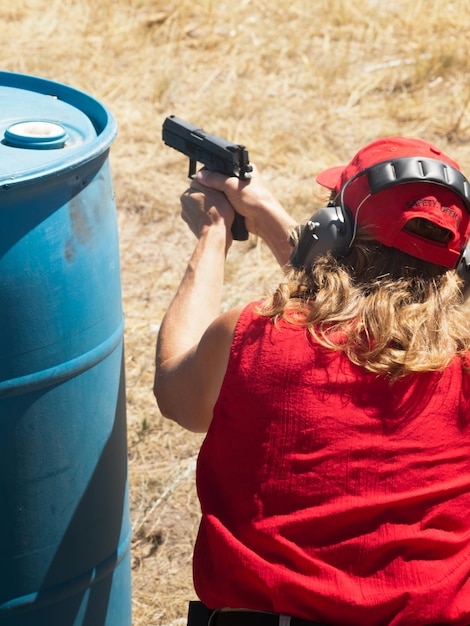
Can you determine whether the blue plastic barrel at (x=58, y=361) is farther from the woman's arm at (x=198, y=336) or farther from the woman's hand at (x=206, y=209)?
the woman's hand at (x=206, y=209)

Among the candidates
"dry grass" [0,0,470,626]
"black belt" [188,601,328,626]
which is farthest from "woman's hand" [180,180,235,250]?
"dry grass" [0,0,470,626]

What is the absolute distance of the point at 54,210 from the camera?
1.82m

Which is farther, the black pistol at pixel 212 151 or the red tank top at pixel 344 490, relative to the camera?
the black pistol at pixel 212 151

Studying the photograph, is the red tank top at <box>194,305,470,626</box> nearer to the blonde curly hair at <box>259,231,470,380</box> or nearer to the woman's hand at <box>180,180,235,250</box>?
the blonde curly hair at <box>259,231,470,380</box>

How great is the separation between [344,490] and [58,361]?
65cm

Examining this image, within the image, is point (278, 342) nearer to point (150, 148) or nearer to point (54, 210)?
point (54, 210)

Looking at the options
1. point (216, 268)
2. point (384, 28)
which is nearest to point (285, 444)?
point (216, 268)

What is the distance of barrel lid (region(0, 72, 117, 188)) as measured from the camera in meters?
1.79

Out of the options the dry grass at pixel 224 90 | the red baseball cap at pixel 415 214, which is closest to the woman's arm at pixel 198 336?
the red baseball cap at pixel 415 214

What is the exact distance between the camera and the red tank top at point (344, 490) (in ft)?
5.33

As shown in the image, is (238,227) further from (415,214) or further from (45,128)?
(415,214)

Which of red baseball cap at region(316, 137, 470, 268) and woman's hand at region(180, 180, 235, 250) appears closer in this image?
red baseball cap at region(316, 137, 470, 268)

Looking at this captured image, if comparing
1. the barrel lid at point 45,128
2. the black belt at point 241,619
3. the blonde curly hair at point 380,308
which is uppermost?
the barrel lid at point 45,128

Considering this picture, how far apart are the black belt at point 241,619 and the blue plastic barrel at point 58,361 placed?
438 millimetres
